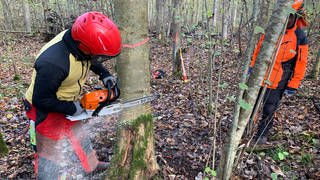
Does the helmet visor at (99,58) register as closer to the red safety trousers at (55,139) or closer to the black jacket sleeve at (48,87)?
the black jacket sleeve at (48,87)

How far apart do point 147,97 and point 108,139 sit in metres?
1.80

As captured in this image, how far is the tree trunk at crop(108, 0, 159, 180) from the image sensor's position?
7.36 feet

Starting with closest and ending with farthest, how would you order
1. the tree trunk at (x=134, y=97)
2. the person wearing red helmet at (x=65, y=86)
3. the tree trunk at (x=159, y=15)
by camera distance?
the tree trunk at (x=134, y=97), the person wearing red helmet at (x=65, y=86), the tree trunk at (x=159, y=15)

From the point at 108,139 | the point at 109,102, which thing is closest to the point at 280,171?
the point at 109,102

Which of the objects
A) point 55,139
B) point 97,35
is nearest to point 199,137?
point 55,139

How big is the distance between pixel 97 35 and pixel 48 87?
661 mm

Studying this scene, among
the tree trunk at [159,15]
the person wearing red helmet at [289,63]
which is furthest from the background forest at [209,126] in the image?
the tree trunk at [159,15]

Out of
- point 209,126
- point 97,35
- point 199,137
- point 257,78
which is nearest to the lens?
point 257,78

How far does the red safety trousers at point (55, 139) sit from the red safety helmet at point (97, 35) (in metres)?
0.91

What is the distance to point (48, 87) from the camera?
7.88ft

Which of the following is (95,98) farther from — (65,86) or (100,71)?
(100,71)

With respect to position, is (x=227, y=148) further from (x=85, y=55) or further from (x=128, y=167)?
(x=85, y=55)

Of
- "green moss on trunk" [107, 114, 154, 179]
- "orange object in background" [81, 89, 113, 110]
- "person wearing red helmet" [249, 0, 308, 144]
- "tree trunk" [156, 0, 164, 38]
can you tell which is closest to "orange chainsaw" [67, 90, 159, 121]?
"orange object in background" [81, 89, 113, 110]

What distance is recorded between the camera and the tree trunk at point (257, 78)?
1.97 meters
